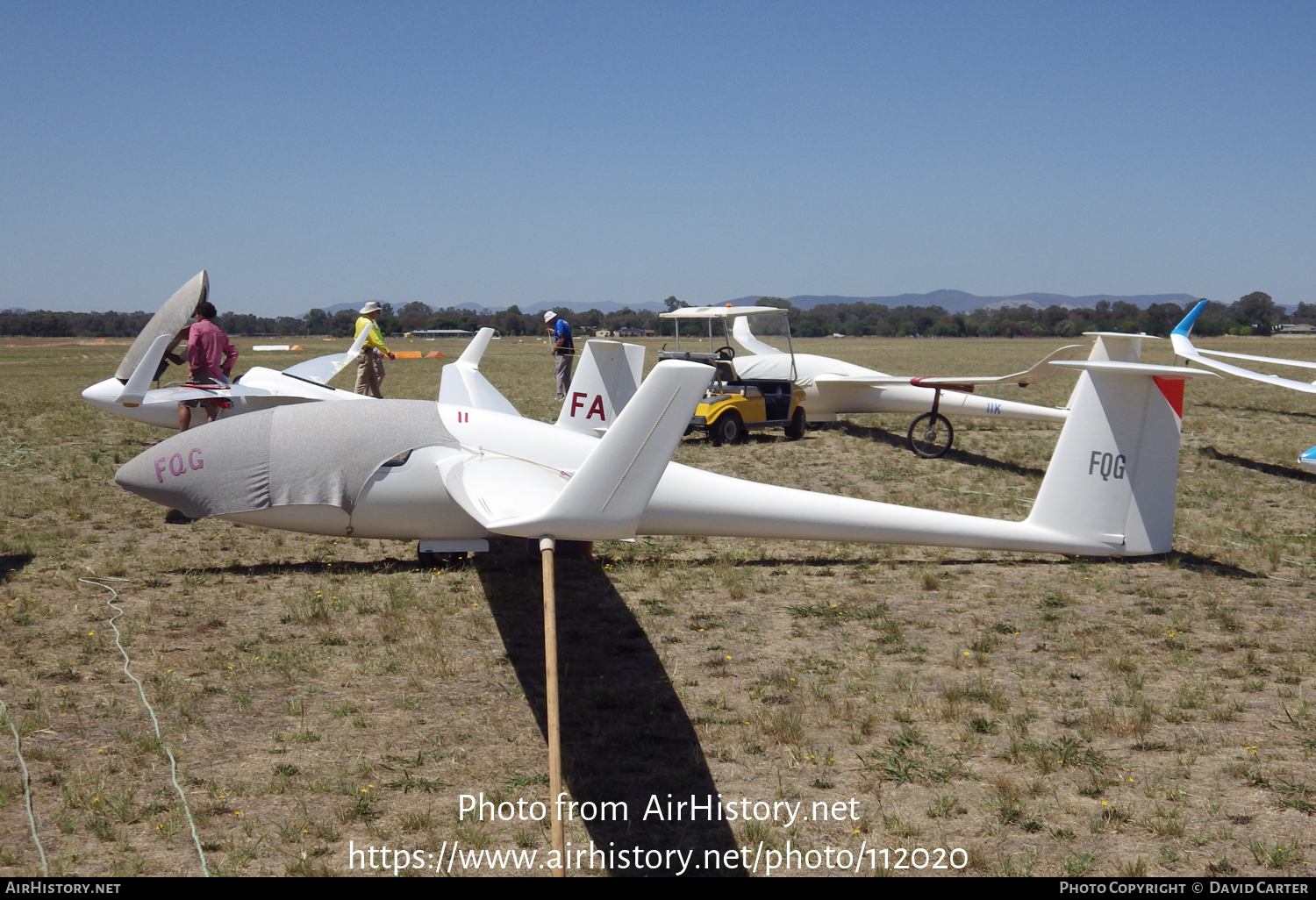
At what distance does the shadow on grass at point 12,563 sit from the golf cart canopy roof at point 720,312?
1109 centimetres

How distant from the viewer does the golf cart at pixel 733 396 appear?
16.5 meters

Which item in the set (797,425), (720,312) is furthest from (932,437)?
(720,312)

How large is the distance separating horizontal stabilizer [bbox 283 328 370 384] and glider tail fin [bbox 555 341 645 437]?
16.3ft

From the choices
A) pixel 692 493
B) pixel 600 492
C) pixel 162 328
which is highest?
pixel 162 328

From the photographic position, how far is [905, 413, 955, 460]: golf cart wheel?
621 inches

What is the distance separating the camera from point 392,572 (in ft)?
28.3

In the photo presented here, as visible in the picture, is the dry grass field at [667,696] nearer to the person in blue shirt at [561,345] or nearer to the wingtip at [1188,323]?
the wingtip at [1188,323]

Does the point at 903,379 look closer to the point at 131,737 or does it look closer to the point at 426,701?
the point at 426,701

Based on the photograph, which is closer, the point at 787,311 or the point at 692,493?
the point at 692,493

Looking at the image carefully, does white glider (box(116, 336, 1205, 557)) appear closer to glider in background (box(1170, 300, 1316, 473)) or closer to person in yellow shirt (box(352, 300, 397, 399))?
glider in background (box(1170, 300, 1316, 473))

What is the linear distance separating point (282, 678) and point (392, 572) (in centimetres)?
254

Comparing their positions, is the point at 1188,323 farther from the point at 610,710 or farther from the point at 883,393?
the point at 610,710

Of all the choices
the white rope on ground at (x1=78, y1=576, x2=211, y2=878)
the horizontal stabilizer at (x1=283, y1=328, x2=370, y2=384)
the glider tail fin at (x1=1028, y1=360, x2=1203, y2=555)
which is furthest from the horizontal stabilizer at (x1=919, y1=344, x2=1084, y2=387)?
the white rope on ground at (x1=78, y1=576, x2=211, y2=878)
